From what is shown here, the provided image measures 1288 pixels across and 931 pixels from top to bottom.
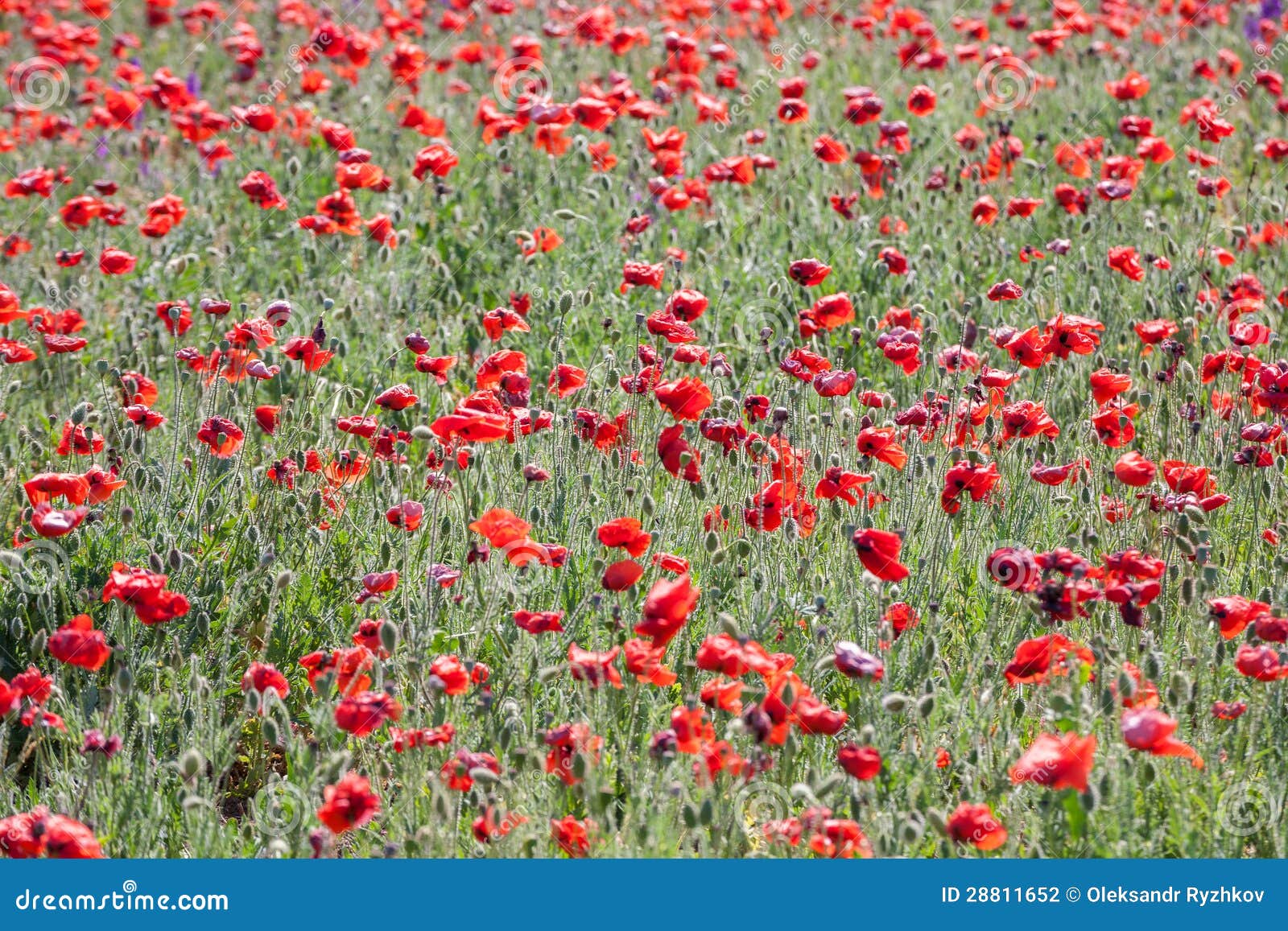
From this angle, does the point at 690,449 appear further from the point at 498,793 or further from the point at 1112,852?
the point at 1112,852

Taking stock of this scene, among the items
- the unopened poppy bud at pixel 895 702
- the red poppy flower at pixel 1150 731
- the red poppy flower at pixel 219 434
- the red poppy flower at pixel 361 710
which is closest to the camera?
the red poppy flower at pixel 1150 731

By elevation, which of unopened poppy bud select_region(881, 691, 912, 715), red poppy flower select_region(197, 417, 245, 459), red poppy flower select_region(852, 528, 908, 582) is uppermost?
red poppy flower select_region(852, 528, 908, 582)

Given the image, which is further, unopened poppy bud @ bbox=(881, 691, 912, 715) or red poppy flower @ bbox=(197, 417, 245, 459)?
red poppy flower @ bbox=(197, 417, 245, 459)

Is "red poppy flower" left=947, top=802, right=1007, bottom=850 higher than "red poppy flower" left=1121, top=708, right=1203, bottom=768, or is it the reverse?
"red poppy flower" left=1121, top=708, right=1203, bottom=768

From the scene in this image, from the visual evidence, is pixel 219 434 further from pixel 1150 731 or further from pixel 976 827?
pixel 1150 731

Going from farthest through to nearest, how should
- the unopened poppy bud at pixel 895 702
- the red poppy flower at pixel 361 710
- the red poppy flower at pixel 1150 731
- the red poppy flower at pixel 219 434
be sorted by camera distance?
the red poppy flower at pixel 219 434 < the unopened poppy bud at pixel 895 702 < the red poppy flower at pixel 361 710 < the red poppy flower at pixel 1150 731

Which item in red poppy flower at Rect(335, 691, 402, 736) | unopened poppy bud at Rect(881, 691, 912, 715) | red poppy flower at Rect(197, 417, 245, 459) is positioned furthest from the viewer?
red poppy flower at Rect(197, 417, 245, 459)

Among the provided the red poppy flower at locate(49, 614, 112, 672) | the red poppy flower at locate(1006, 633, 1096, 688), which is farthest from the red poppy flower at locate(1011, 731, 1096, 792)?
the red poppy flower at locate(49, 614, 112, 672)

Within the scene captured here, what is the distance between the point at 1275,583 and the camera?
3.26m

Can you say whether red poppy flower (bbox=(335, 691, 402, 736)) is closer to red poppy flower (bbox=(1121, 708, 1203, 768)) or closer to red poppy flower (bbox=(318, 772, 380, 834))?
red poppy flower (bbox=(318, 772, 380, 834))

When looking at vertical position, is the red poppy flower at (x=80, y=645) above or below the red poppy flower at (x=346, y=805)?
above

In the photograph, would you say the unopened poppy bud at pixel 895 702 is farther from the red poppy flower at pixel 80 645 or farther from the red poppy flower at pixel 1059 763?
the red poppy flower at pixel 80 645

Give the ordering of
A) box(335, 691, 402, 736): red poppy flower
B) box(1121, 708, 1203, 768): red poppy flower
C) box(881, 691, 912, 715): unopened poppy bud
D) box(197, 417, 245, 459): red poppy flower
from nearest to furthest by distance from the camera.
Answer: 1. box(1121, 708, 1203, 768): red poppy flower
2. box(335, 691, 402, 736): red poppy flower
3. box(881, 691, 912, 715): unopened poppy bud
4. box(197, 417, 245, 459): red poppy flower

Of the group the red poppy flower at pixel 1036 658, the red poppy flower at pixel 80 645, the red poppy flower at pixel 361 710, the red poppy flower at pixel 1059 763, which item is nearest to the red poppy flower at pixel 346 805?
the red poppy flower at pixel 361 710
